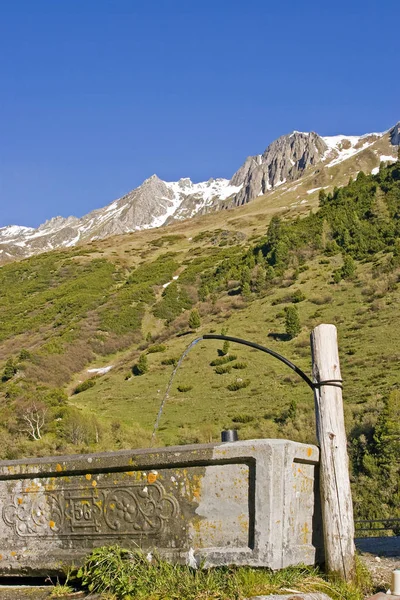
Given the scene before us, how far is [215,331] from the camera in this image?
4844 cm

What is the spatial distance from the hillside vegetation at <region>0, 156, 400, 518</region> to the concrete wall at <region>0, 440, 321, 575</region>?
1356 centimetres

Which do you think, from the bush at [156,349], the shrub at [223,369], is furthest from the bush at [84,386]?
the shrub at [223,369]

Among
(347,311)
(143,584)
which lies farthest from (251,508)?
(347,311)

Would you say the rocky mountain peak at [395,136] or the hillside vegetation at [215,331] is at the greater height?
the rocky mountain peak at [395,136]

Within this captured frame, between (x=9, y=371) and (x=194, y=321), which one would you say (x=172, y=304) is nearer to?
(x=194, y=321)

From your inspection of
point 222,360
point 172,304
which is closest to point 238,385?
point 222,360

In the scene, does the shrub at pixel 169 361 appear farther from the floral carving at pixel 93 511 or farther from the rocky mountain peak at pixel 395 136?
the rocky mountain peak at pixel 395 136

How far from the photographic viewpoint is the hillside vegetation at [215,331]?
97.9 feet

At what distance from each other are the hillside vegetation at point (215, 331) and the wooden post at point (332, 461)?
12.7 metres

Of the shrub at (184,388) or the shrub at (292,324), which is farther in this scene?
the shrub at (292,324)

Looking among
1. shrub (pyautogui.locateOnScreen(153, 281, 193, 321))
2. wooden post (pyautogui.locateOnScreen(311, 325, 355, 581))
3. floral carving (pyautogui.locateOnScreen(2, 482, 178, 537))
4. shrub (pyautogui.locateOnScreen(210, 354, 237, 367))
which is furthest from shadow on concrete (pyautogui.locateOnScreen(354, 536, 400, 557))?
shrub (pyautogui.locateOnScreen(153, 281, 193, 321))

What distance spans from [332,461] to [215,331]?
42.5 metres

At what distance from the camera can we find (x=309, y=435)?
1046 inches

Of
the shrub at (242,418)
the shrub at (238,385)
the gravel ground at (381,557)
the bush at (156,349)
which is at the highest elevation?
the bush at (156,349)
